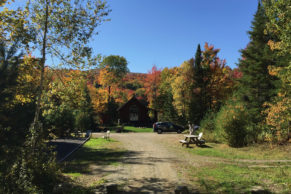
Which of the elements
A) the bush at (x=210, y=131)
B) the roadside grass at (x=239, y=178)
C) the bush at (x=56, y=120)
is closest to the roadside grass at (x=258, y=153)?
the roadside grass at (x=239, y=178)

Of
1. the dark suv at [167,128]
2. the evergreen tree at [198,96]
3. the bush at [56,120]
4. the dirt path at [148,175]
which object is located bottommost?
the dirt path at [148,175]

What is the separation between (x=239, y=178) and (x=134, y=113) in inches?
1611

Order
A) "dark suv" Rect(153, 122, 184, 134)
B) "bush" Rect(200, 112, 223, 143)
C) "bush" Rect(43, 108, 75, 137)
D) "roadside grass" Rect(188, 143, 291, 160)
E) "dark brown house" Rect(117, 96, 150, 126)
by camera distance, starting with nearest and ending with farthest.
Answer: "bush" Rect(43, 108, 75, 137)
"roadside grass" Rect(188, 143, 291, 160)
"bush" Rect(200, 112, 223, 143)
"dark suv" Rect(153, 122, 184, 134)
"dark brown house" Rect(117, 96, 150, 126)

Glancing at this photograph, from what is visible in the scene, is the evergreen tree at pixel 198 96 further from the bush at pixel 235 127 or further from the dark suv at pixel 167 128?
the bush at pixel 235 127

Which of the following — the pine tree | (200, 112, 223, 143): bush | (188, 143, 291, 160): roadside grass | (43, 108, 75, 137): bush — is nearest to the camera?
(43, 108, 75, 137): bush

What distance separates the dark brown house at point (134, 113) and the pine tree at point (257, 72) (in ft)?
95.0

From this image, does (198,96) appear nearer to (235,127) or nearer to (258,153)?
(235,127)

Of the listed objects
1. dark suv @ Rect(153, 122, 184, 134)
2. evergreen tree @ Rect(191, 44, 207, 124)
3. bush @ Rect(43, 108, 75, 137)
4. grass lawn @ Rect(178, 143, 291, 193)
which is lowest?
grass lawn @ Rect(178, 143, 291, 193)

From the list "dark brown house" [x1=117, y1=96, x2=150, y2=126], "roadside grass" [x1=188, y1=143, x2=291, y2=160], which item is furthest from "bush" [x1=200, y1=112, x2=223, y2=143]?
"dark brown house" [x1=117, y1=96, x2=150, y2=126]

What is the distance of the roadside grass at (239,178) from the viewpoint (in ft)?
22.3

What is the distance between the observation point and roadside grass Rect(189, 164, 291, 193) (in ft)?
22.3

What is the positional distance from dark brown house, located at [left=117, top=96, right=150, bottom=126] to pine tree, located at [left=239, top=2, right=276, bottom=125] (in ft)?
95.0

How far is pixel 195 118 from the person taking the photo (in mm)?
31484

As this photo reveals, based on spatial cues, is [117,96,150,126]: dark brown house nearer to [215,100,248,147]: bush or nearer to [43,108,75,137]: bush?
[43,108,75,137]: bush
